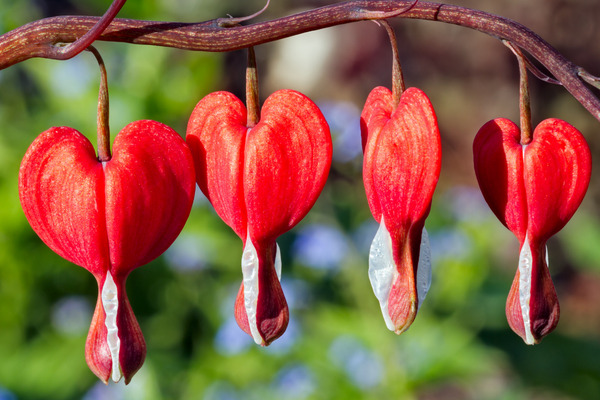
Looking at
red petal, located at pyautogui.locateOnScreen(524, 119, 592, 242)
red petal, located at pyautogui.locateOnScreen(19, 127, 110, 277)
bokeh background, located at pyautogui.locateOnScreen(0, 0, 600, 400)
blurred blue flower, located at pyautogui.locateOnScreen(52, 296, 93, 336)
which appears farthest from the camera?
blurred blue flower, located at pyautogui.locateOnScreen(52, 296, 93, 336)

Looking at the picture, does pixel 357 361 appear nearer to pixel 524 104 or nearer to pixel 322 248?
pixel 322 248

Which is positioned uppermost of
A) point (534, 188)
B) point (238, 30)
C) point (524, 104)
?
point (238, 30)

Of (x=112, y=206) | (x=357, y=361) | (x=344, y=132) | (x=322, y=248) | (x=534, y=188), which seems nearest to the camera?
(x=112, y=206)

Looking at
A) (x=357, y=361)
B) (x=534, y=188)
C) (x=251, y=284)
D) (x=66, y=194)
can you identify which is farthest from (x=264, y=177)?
(x=357, y=361)

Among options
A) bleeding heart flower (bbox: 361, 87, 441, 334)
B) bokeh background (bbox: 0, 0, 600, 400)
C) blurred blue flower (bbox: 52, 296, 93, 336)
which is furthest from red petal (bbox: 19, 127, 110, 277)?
blurred blue flower (bbox: 52, 296, 93, 336)

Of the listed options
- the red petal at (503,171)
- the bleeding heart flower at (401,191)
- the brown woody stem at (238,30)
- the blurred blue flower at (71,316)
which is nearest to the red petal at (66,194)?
the brown woody stem at (238,30)

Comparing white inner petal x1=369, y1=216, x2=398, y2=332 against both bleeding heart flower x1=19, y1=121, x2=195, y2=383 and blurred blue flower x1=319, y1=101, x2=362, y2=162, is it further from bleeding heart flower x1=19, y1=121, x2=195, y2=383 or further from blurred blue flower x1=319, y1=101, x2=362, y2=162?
blurred blue flower x1=319, y1=101, x2=362, y2=162

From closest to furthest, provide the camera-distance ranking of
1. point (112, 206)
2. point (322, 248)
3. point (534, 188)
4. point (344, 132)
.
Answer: point (112, 206) → point (534, 188) → point (322, 248) → point (344, 132)

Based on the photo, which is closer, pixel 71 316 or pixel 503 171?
pixel 503 171
